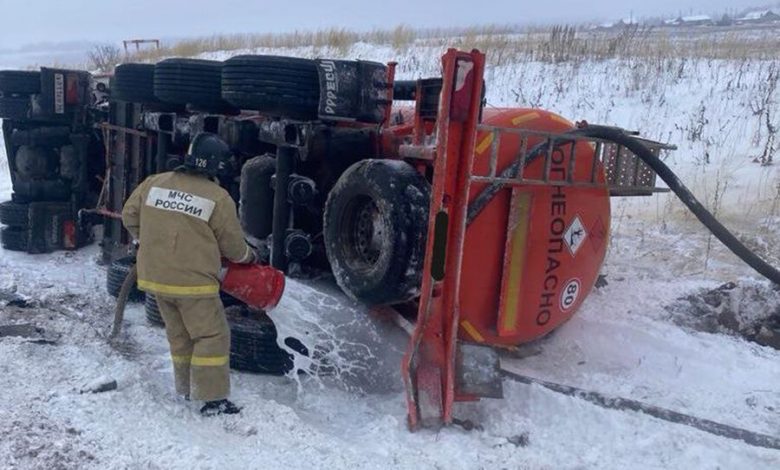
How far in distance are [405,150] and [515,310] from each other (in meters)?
1.08

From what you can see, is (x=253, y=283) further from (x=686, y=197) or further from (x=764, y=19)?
(x=764, y=19)

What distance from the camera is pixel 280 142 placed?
474cm

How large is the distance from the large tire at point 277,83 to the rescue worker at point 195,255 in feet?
2.68

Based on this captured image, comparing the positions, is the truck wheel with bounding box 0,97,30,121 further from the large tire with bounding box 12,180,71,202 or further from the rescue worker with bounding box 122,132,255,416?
the rescue worker with bounding box 122,132,255,416

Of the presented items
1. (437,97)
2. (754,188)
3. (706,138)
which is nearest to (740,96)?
(706,138)

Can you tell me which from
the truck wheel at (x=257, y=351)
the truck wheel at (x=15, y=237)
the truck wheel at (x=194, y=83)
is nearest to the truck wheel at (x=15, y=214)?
the truck wheel at (x=15, y=237)

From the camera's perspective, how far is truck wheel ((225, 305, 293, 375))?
433cm

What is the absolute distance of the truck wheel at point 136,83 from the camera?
6.41 metres

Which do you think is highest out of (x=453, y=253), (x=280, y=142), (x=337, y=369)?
(x=280, y=142)

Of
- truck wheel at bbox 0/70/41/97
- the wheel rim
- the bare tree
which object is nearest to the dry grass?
the bare tree

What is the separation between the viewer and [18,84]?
751 cm

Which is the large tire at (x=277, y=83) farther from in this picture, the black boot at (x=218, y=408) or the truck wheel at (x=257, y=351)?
the black boot at (x=218, y=408)

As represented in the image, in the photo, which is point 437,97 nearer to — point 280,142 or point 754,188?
point 280,142

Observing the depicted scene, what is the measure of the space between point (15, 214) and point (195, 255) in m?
4.60
